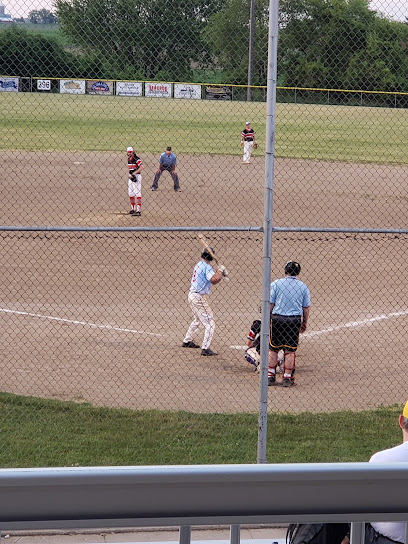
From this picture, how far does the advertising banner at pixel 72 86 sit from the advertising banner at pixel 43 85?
12 cm

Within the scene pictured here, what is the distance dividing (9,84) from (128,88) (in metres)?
1.15

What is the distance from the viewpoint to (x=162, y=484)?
1927 millimetres

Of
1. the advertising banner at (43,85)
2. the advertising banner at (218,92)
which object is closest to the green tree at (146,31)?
the advertising banner at (43,85)

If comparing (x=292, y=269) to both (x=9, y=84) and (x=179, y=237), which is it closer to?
(x=9, y=84)

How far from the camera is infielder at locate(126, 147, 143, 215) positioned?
790 inches

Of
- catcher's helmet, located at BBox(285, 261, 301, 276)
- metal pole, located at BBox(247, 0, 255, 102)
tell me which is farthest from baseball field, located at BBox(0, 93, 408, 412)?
catcher's helmet, located at BBox(285, 261, 301, 276)

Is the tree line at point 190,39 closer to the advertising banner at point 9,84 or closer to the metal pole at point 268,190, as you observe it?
the advertising banner at point 9,84

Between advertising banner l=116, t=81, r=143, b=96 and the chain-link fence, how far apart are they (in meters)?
0.03

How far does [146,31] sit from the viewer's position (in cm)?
765

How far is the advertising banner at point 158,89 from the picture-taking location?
791 centimetres

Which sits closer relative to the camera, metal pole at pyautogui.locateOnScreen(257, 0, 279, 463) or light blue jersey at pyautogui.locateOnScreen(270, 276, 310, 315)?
metal pole at pyautogui.locateOnScreen(257, 0, 279, 463)

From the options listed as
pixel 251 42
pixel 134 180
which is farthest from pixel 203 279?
pixel 134 180

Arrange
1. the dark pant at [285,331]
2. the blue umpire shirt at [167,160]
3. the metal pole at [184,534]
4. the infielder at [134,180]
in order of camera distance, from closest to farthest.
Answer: the metal pole at [184,534] → the dark pant at [285,331] → the infielder at [134,180] → the blue umpire shirt at [167,160]

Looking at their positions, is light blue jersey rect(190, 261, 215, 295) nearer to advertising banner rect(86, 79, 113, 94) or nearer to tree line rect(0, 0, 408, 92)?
tree line rect(0, 0, 408, 92)
